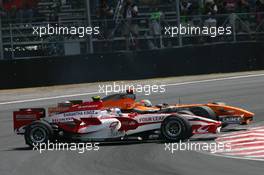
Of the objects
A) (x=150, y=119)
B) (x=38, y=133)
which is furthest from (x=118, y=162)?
(x=38, y=133)

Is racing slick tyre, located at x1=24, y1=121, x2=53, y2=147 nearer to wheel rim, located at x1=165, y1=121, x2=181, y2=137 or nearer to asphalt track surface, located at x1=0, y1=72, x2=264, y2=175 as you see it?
asphalt track surface, located at x1=0, y1=72, x2=264, y2=175

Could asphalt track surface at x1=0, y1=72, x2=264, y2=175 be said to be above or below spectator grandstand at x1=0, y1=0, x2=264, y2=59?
below

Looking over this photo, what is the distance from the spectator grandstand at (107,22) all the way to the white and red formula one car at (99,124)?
10471mm

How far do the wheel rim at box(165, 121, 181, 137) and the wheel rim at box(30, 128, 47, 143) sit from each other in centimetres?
226

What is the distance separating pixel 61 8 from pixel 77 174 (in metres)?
15.3

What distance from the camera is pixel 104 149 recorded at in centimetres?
1206

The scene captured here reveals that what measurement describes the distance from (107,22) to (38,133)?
1146 centimetres

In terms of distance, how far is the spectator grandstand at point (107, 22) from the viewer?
23.4 metres

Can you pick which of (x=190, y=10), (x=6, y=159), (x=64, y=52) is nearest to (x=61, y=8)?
(x=64, y=52)

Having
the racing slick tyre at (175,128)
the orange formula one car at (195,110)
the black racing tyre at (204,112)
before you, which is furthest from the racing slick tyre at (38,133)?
the black racing tyre at (204,112)

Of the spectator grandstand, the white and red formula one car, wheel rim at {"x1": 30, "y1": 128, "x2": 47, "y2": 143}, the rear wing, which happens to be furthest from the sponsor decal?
the spectator grandstand

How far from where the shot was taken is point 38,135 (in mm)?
12797

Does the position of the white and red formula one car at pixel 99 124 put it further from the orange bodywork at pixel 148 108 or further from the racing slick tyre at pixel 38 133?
the orange bodywork at pixel 148 108

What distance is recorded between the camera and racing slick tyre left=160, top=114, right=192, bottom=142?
12.0 metres
